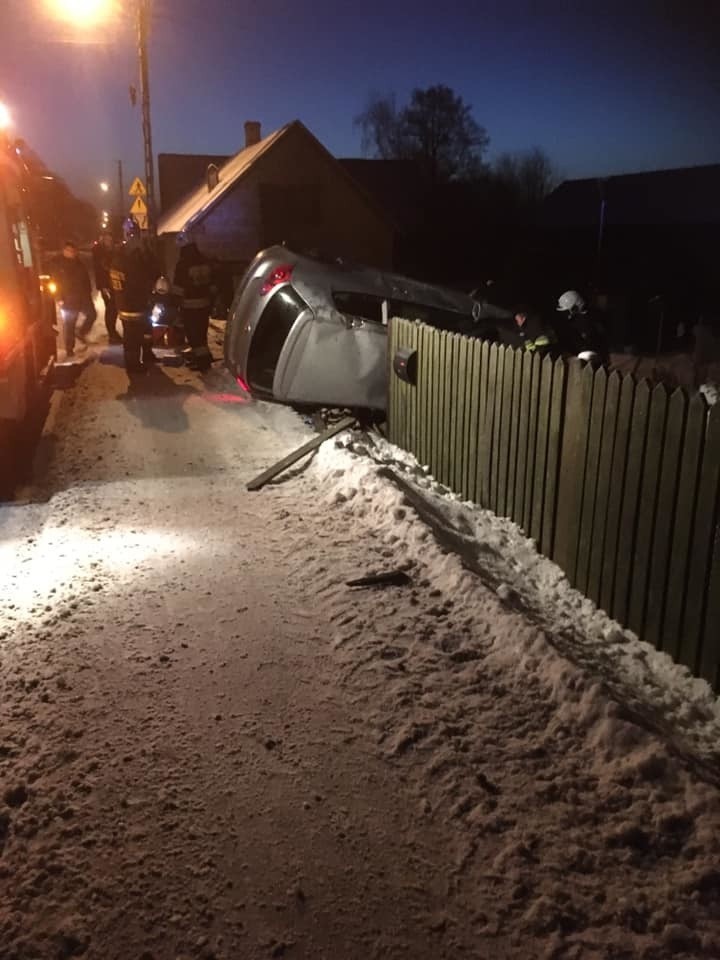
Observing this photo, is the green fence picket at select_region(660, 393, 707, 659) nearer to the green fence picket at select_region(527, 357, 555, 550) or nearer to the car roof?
the green fence picket at select_region(527, 357, 555, 550)

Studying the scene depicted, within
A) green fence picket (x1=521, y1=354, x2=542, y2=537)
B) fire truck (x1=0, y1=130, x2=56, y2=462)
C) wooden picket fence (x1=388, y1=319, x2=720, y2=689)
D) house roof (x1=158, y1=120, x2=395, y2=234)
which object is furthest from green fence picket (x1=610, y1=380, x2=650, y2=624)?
house roof (x1=158, y1=120, x2=395, y2=234)

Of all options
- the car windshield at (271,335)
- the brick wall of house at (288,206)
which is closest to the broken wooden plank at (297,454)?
the car windshield at (271,335)

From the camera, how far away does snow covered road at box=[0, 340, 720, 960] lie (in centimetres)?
272

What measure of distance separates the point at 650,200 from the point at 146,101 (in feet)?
80.2

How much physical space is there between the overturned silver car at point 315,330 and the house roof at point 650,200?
87.5 ft

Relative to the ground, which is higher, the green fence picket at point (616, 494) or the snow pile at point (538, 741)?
the green fence picket at point (616, 494)

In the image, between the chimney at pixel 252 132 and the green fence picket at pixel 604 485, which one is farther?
the chimney at pixel 252 132

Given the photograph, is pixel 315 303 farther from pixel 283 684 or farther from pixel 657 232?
pixel 657 232

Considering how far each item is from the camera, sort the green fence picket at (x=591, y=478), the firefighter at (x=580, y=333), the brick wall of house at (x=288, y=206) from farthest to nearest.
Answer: the brick wall of house at (x=288, y=206), the firefighter at (x=580, y=333), the green fence picket at (x=591, y=478)

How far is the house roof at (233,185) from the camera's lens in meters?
30.4

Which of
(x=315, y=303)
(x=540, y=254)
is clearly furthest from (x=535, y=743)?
(x=540, y=254)

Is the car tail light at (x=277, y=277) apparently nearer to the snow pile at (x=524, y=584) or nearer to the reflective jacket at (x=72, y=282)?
the snow pile at (x=524, y=584)

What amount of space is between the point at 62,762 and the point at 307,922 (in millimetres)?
1389

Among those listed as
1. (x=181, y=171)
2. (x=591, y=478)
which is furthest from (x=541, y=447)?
(x=181, y=171)
